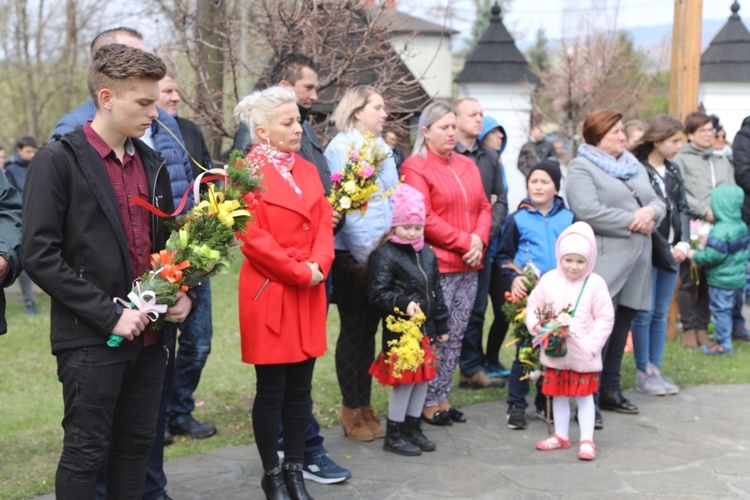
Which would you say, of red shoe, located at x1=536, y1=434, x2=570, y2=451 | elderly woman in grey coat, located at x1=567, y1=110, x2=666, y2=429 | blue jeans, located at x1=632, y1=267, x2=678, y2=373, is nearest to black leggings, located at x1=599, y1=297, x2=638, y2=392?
elderly woman in grey coat, located at x1=567, y1=110, x2=666, y2=429

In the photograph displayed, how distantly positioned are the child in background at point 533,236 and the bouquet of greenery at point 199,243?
3013 millimetres

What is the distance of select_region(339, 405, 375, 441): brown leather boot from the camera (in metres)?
6.25

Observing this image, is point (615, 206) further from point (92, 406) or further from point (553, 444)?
point (92, 406)

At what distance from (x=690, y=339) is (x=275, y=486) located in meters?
6.03

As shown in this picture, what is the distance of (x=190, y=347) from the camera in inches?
241

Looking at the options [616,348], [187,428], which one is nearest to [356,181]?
[187,428]

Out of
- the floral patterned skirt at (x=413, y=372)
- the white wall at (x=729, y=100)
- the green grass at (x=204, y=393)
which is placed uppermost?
the white wall at (x=729, y=100)

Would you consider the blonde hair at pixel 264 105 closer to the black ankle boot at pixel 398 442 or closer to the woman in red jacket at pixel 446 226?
the woman in red jacket at pixel 446 226

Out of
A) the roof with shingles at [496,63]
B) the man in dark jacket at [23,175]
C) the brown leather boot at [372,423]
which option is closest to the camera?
the brown leather boot at [372,423]

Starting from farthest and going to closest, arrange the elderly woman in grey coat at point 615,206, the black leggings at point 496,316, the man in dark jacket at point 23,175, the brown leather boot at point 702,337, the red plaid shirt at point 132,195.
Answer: the man in dark jacket at point 23,175 → the brown leather boot at point 702,337 → the black leggings at point 496,316 → the elderly woman in grey coat at point 615,206 → the red plaid shirt at point 132,195

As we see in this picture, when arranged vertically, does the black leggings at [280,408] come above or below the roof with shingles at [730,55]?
below

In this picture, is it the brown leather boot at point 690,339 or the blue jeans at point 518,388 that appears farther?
the brown leather boot at point 690,339

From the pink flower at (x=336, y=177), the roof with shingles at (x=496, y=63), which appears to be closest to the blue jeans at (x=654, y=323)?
the pink flower at (x=336, y=177)

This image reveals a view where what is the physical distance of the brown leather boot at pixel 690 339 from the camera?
9500 millimetres
